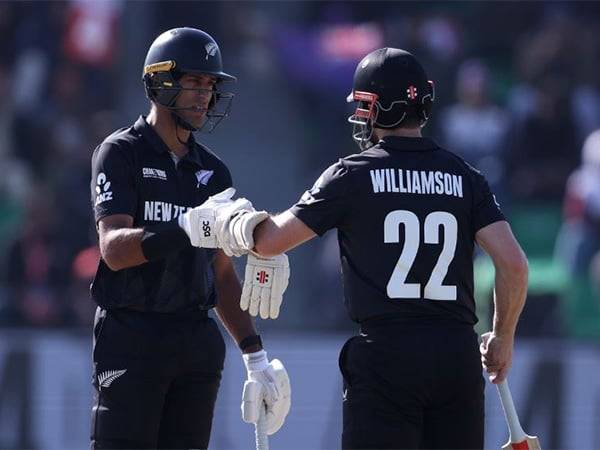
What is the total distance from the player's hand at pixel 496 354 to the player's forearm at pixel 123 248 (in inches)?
47.0

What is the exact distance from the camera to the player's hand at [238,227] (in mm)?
4180

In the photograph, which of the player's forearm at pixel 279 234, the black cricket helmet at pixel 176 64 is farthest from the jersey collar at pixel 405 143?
the black cricket helmet at pixel 176 64

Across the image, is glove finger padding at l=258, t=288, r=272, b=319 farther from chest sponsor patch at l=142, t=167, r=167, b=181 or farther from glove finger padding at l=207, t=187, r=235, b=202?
chest sponsor patch at l=142, t=167, r=167, b=181

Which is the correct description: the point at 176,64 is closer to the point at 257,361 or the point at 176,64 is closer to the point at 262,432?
the point at 257,361

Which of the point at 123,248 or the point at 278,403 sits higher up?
the point at 123,248

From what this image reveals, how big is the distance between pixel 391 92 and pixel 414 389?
964mm

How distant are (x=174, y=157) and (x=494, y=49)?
297 inches

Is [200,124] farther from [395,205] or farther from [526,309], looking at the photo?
[526,309]

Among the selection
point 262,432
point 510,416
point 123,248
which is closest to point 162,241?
point 123,248

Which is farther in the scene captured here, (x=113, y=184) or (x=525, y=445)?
(x=525, y=445)

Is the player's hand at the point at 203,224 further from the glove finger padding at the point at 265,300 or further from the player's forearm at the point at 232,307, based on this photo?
the player's forearm at the point at 232,307

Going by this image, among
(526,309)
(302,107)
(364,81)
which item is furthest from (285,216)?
(302,107)

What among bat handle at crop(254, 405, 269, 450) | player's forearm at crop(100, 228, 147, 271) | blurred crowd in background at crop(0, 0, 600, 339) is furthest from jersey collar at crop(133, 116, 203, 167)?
blurred crowd in background at crop(0, 0, 600, 339)

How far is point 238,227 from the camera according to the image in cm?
418
